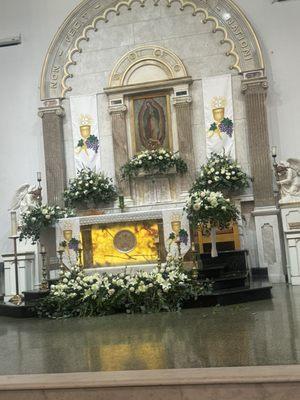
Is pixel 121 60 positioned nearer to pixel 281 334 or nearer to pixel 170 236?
pixel 170 236

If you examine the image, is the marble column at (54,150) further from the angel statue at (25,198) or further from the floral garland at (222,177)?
the floral garland at (222,177)

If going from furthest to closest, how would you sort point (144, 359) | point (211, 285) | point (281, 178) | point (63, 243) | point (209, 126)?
point (209, 126)
point (281, 178)
point (63, 243)
point (211, 285)
point (144, 359)

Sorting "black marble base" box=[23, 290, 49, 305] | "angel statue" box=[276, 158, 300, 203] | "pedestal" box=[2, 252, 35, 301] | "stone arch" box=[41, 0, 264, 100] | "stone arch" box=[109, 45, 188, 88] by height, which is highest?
"stone arch" box=[41, 0, 264, 100]

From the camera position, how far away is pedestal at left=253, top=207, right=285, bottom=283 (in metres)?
10.5

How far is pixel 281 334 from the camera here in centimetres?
454

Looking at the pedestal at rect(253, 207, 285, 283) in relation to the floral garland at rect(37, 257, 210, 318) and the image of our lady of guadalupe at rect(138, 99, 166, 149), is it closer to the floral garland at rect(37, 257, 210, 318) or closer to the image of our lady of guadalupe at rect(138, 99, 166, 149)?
the image of our lady of guadalupe at rect(138, 99, 166, 149)

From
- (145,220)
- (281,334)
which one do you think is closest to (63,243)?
(145,220)

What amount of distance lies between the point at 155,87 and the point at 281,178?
372 centimetres

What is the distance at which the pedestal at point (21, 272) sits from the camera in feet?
34.6

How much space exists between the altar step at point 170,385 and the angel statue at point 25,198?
8239 millimetres

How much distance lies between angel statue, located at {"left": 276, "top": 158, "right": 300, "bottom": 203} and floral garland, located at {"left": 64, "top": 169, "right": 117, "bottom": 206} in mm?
3855

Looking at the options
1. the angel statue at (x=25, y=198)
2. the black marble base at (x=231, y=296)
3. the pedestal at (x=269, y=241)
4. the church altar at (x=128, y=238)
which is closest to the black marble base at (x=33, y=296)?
the church altar at (x=128, y=238)

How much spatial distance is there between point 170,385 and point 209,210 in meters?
5.74

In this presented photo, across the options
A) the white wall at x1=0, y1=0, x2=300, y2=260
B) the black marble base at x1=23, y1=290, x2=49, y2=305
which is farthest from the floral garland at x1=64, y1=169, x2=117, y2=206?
the black marble base at x1=23, y1=290, x2=49, y2=305
